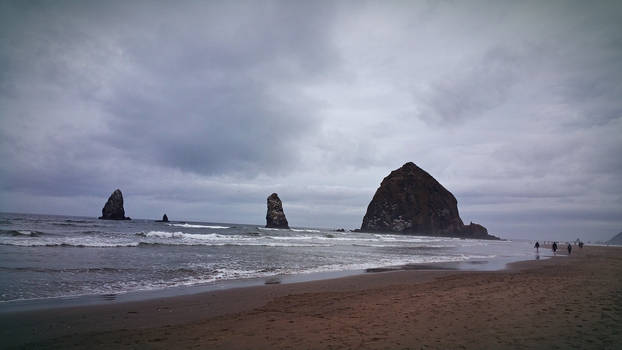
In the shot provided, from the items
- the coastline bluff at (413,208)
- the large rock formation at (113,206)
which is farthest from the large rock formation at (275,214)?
the coastline bluff at (413,208)

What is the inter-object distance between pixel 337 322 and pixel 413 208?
133776 mm

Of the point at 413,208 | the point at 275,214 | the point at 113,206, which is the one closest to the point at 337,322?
the point at 275,214

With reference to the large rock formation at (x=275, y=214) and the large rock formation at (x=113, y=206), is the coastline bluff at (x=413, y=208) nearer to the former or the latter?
the large rock formation at (x=275, y=214)

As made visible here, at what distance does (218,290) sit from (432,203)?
141678 mm

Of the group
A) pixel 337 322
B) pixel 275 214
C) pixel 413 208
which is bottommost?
pixel 337 322

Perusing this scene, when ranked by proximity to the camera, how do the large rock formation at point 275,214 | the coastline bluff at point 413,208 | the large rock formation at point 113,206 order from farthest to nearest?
the coastline bluff at point 413,208
the large rock formation at point 275,214
the large rock formation at point 113,206

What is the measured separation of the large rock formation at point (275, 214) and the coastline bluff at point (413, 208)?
5106cm

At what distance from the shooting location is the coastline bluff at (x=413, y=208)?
13125 centimetres

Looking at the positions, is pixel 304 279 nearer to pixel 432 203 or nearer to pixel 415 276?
pixel 415 276

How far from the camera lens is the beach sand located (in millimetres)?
5805

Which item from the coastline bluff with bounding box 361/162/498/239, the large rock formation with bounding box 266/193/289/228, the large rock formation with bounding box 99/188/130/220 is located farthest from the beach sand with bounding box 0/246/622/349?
the coastline bluff with bounding box 361/162/498/239

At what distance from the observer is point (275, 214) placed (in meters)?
100

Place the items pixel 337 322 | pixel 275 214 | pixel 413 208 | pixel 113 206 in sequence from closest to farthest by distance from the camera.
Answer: pixel 337 322
pixel 113 206
pixel 275 214
pixel 413 208

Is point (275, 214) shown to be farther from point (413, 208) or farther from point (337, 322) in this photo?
point (337, 322)
